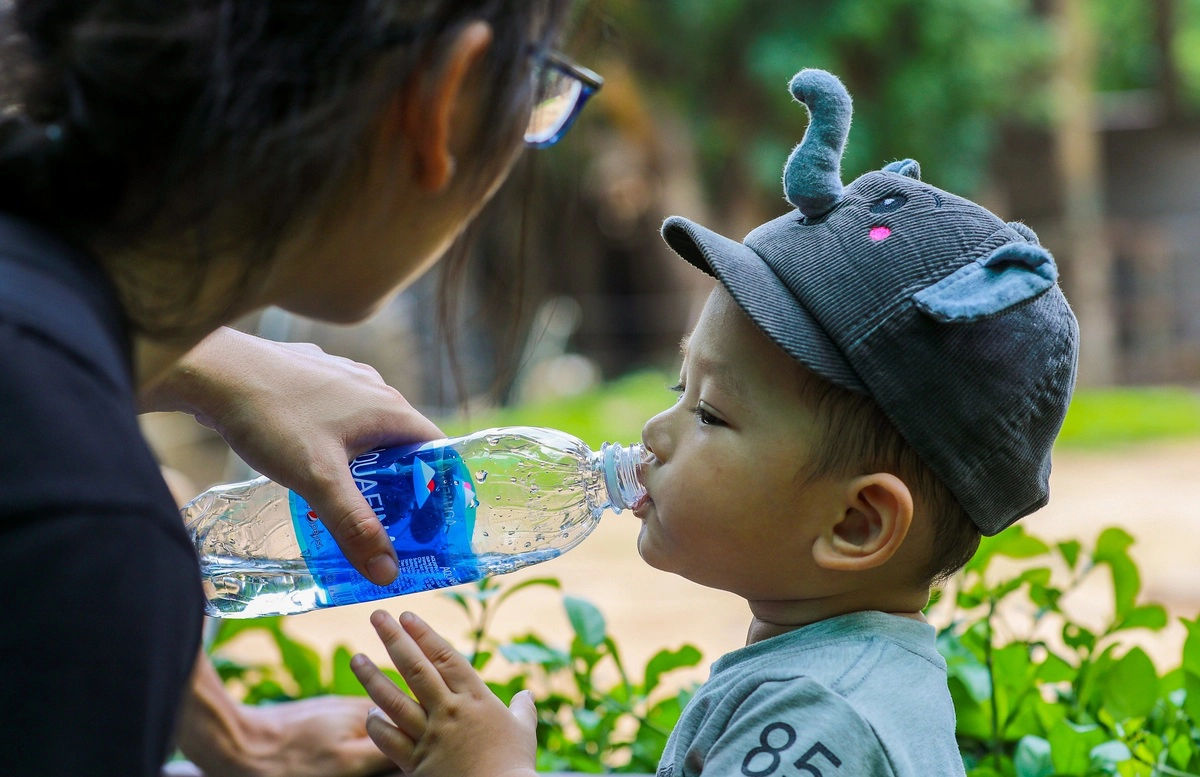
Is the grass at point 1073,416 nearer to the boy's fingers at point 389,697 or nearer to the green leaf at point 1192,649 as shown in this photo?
the green leaf at point 1192,649

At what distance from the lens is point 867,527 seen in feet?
4.46

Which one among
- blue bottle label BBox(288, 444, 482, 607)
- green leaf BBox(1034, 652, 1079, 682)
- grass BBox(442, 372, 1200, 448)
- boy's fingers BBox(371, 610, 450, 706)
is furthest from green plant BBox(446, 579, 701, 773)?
grass BBox(442, 372, 1200, 448)

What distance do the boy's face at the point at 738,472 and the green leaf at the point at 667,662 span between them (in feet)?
1.17

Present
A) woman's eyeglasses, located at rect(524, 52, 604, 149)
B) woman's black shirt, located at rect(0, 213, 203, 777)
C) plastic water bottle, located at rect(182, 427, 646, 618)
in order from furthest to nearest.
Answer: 1. plastic water bottle, located at rect(182, 427, 646, 618)
2. woman's eyeglasses, located at rect(524, 52, 604, 149)
3. woman's black shirt, located at rect(0, 213, 203, 777)

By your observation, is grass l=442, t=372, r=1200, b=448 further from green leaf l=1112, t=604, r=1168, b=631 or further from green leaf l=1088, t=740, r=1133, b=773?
green leaf l=1088, t=740, r=1133, b=773

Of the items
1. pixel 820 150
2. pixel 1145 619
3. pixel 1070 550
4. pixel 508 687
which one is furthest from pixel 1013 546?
pixel 508 687

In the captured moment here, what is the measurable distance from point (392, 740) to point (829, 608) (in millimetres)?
516

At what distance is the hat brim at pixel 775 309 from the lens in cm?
129

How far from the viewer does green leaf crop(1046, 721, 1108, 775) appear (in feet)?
4.91

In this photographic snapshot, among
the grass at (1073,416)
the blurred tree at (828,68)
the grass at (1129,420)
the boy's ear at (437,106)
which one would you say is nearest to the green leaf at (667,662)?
the boy's ear at (437,106)

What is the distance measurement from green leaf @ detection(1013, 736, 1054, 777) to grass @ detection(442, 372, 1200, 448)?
715cm

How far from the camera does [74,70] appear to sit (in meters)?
0.97

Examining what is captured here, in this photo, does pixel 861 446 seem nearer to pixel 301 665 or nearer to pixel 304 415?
pixel 304 415

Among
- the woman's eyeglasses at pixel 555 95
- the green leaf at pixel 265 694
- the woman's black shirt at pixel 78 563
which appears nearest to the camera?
the woman's black shirt at pixel 78 563
